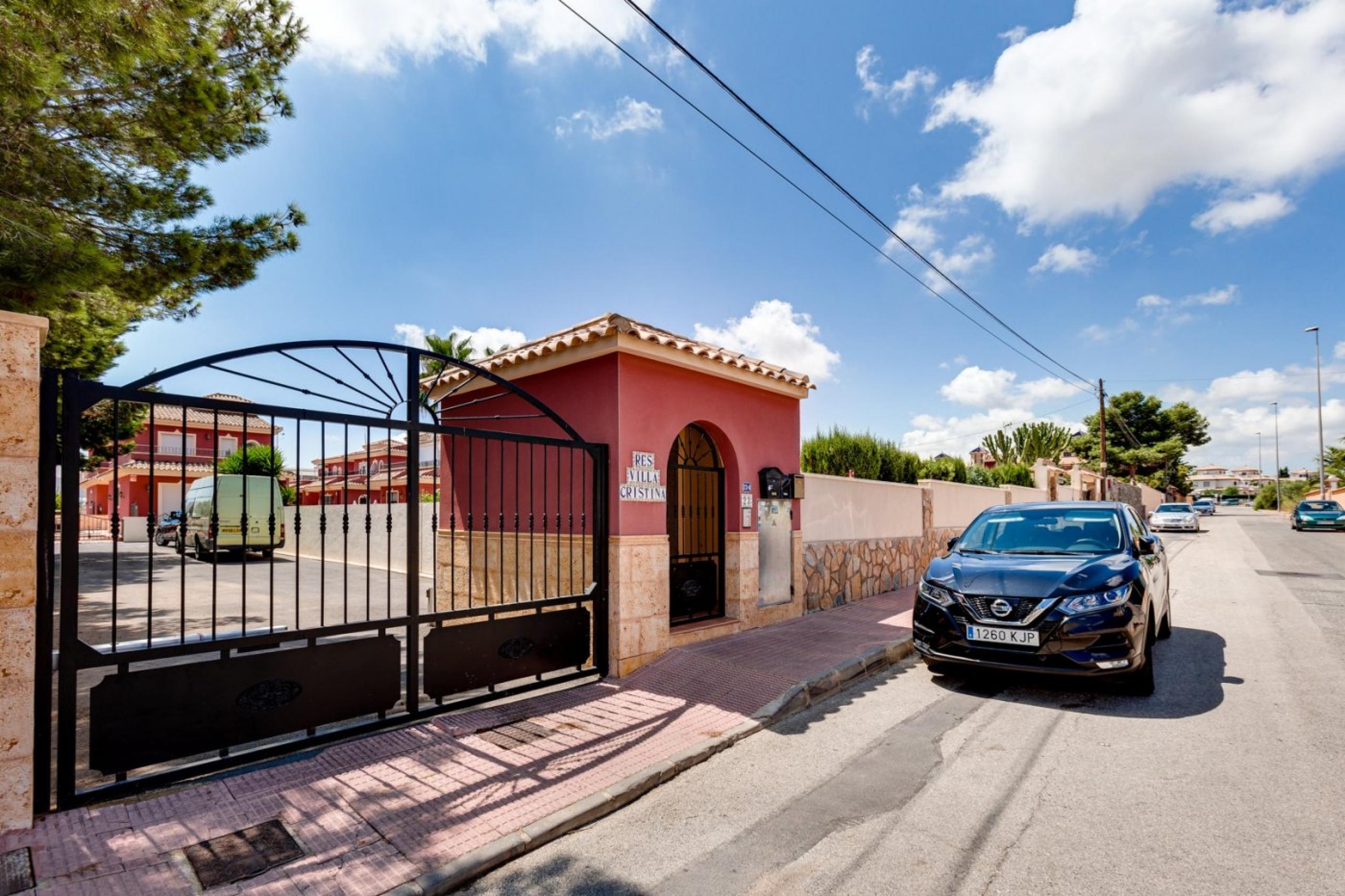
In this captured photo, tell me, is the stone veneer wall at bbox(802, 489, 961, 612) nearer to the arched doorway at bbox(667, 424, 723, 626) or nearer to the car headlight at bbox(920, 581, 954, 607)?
the arched doorway at bbox(667, 424, 723, 626)

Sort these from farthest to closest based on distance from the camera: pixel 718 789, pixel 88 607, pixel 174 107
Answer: pixel 88 607 → pixel 174 107 → pixel 718 789

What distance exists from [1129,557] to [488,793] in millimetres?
5705

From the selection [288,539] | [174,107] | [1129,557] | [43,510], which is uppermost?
[174,107]

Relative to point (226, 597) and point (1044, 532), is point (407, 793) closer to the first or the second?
point (1044, 532)

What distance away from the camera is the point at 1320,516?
25094 millimetres

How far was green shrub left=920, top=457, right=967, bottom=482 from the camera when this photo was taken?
18344 millimetres

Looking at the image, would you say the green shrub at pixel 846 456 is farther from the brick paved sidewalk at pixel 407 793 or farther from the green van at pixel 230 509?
the green van at pixel 230 509

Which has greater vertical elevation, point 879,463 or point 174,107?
point 174,107

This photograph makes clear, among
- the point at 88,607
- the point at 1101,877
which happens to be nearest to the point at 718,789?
the point at 1101,877

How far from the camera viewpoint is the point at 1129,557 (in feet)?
19.1

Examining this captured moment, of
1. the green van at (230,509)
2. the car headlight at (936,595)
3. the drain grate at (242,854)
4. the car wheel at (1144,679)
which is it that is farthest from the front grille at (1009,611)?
the green van at (230,509)

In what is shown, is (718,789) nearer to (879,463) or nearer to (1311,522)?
(879,463)

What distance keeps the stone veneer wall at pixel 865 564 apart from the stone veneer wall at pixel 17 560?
306 inches

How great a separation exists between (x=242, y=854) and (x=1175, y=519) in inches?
1308
